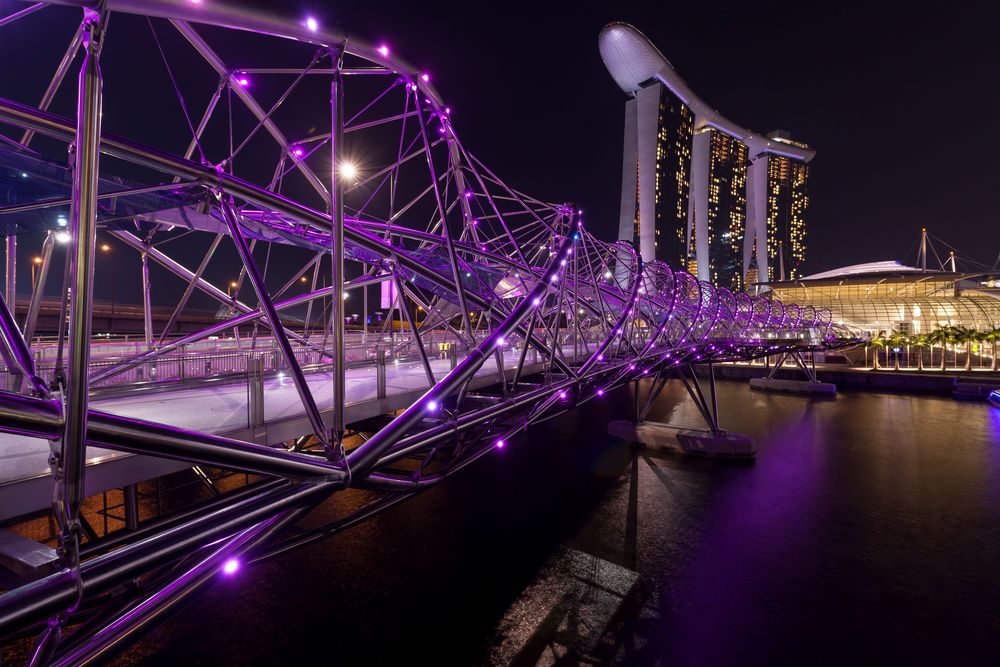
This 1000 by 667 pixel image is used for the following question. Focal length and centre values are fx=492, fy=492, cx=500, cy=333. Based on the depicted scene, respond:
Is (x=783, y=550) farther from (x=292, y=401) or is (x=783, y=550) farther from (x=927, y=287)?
(x=927, y=287)

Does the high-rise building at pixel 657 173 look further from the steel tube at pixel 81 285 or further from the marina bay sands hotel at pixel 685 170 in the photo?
the steel tube at pixel 81 285

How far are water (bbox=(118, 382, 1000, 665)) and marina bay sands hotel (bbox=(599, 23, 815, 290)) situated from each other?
79.1 m

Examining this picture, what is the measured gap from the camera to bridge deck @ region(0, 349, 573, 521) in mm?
5234

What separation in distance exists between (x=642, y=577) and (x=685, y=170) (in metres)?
130

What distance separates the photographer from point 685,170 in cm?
12725

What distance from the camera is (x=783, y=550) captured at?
17844 mm

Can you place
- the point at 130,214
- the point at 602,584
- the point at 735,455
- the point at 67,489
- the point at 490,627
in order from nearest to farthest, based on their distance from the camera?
the point at 67,489
the point at 130,214
the point at 490,627
the point at 602,584
the point at 735,455

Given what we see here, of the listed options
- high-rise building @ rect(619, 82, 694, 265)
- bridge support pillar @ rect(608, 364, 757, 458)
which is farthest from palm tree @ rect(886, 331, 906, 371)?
bridge support pillar @ rect(608, 364, 757, 458)

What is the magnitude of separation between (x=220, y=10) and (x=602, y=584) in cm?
1648

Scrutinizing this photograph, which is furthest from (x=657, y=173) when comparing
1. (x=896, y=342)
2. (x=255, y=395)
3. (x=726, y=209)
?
(x=255, y=395)

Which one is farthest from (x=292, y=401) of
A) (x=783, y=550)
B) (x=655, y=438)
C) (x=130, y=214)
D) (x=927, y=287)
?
(x=927, y=287)

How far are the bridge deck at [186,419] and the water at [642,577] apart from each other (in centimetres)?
430

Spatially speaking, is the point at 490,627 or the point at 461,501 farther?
the point at 461,501

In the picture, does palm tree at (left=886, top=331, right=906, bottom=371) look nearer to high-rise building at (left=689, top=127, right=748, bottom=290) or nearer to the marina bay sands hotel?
the marina bay sands hotel
